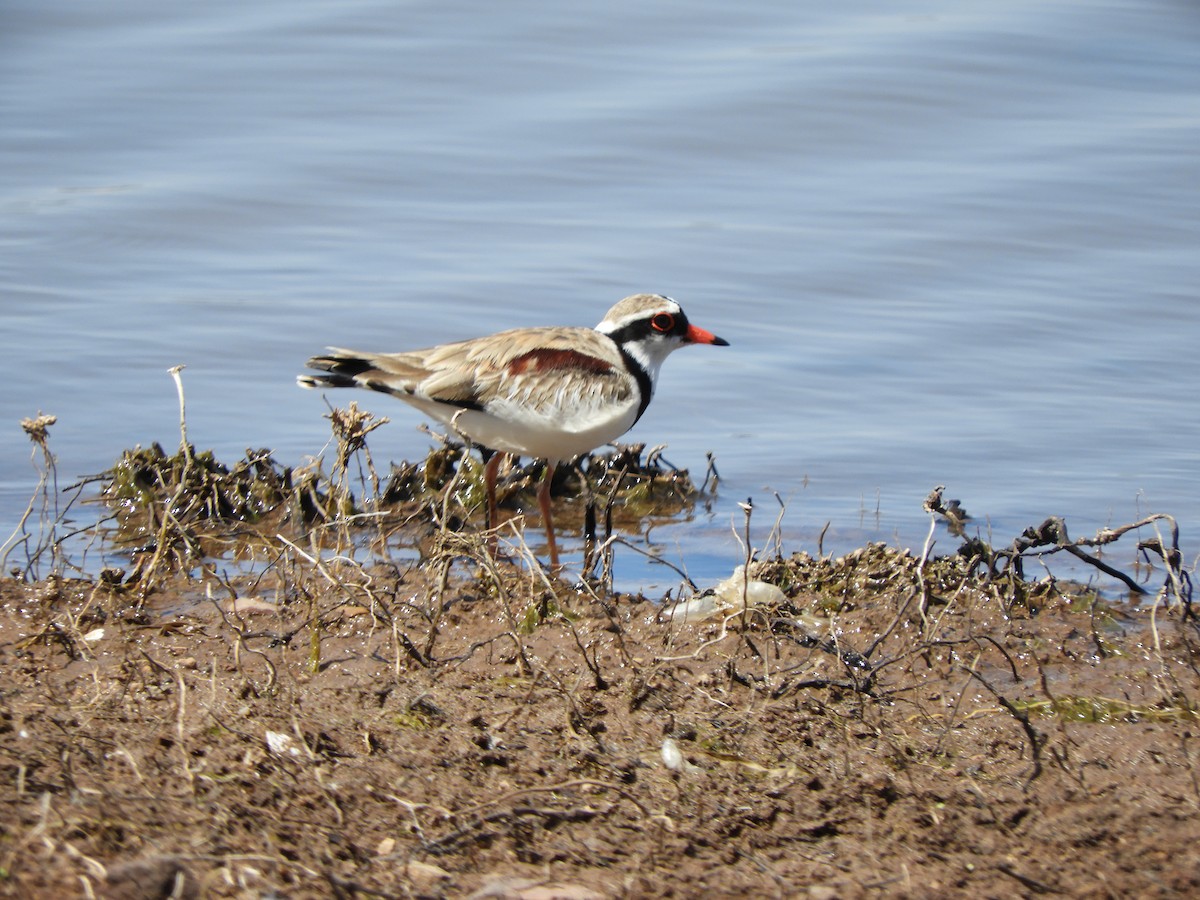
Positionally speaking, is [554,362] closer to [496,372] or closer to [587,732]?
[496,372]

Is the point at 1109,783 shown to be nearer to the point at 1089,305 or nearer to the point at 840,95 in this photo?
the point at 1089,305

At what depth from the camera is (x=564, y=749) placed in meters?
4.11

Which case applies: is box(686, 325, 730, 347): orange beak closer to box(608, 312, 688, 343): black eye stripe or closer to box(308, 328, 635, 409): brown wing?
box(608, 312, 688, 343): black eye stripe

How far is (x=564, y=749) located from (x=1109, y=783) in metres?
1.51

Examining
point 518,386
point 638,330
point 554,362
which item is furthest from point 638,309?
point 518,386

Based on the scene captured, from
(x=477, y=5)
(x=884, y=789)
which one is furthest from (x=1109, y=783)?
(x=477, y=5)

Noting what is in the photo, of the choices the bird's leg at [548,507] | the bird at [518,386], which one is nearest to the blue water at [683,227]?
the bird's leg at [548,507]

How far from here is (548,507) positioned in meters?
6.86

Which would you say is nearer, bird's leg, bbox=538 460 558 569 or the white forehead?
bird's leg, bbox=538 460 558 569

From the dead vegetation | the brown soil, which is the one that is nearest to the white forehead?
the dead vegetation

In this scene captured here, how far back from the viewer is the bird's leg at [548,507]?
662cm

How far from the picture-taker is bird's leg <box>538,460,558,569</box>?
6.62 metres

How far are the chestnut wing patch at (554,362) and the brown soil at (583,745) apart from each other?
1186 millimetres

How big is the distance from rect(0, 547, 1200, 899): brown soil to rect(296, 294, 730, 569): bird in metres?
1.00
